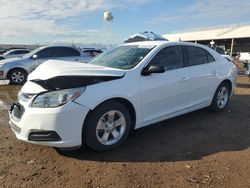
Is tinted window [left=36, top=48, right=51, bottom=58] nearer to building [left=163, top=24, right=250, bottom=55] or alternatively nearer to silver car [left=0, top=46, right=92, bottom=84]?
silver car [left=0, top=46, right=92, bottom=84]

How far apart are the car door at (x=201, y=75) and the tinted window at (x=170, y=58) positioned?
0.24 metres

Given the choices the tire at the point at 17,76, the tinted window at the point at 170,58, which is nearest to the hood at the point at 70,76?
the tinted window at the point at 170,58

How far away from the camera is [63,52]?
1300 centimetres

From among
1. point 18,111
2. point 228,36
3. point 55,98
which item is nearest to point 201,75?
point 55,98

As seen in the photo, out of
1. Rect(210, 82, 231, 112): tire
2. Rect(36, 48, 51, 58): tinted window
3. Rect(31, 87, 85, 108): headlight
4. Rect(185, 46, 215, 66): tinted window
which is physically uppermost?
Rect(185, 46, 215, 66): tinted window

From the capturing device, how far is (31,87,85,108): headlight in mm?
4000

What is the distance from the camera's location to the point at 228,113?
6.92 meters

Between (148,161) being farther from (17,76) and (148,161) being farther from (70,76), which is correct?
(17,76)

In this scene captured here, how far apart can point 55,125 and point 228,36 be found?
55836mm

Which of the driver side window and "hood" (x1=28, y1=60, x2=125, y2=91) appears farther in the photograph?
the driver side window

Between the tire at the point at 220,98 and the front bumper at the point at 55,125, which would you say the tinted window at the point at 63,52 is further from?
the front bumper at the point at 55,125

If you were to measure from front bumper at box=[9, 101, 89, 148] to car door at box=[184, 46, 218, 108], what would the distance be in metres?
2.58

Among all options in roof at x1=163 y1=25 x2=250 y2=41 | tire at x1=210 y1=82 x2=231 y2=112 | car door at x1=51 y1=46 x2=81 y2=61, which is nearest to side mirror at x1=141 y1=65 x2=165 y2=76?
tire at x1=210 y1=82 x2=231 y2=112

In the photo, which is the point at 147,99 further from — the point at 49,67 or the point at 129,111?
the point at 49,67
